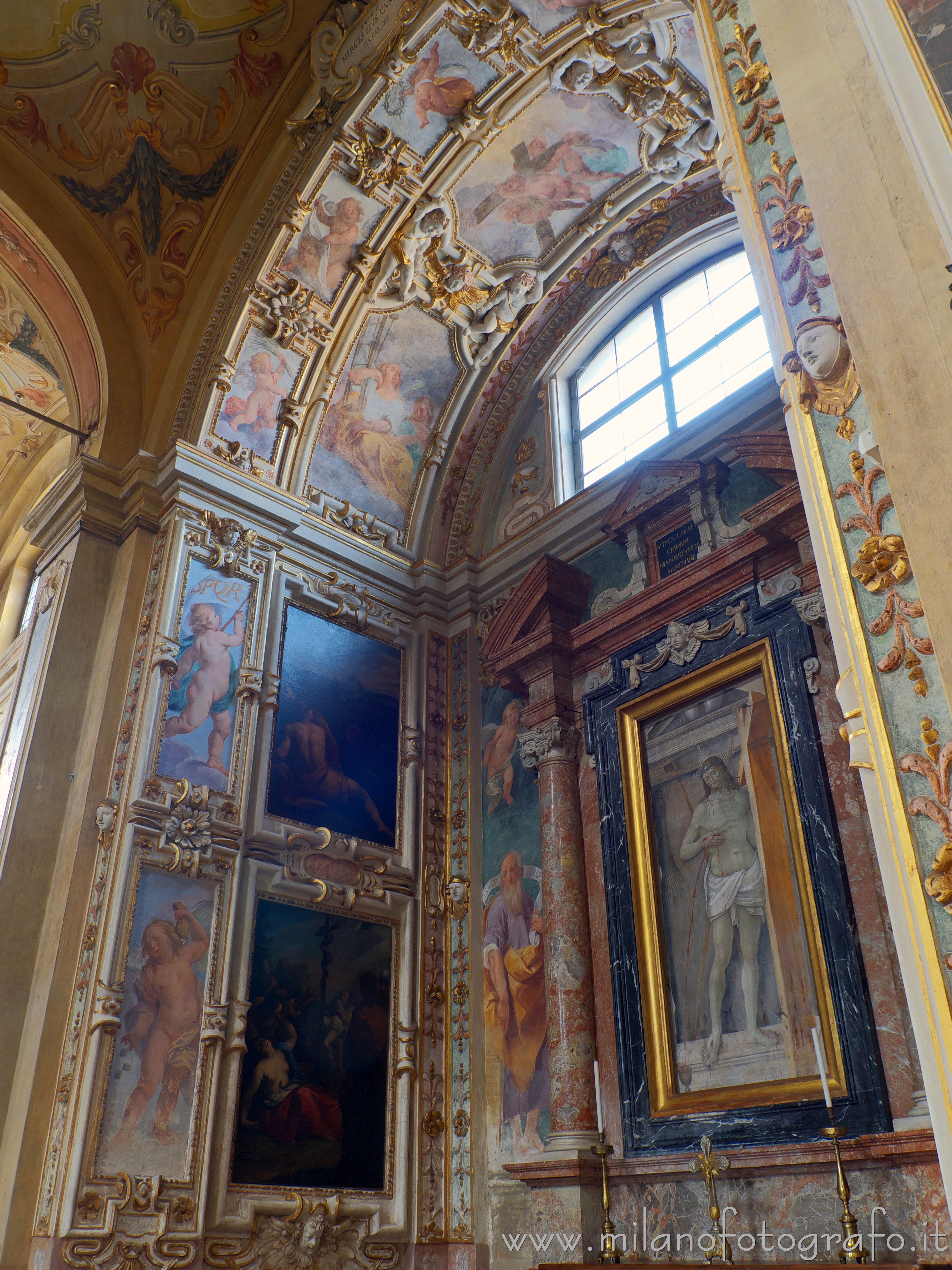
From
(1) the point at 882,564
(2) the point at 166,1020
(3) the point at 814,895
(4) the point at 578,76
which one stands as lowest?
(2) the point at 166,1020

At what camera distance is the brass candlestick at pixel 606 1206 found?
231 inches

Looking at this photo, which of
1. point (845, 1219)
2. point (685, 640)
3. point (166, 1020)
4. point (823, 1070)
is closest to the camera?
point (845, 1219)

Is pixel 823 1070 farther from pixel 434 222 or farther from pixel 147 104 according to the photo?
pixel 147 104

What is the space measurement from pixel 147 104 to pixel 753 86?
7070 mm

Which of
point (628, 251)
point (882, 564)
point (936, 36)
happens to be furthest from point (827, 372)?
point (628, 251)

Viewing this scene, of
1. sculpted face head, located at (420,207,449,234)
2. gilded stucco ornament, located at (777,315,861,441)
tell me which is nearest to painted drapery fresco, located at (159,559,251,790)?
sculpted face head, located at (420,207,449,234)

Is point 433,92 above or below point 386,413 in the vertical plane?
above

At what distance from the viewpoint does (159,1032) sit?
21.2 ft

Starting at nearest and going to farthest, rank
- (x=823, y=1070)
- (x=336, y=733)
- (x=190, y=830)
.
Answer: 1. (x=823, y=1070)
2. (x=190, y=830)
3. (x=336, y=733)

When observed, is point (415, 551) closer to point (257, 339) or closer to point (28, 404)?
point (257, 339)

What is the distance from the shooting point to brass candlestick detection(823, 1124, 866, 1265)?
15.3ft

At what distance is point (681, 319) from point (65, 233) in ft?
17.9

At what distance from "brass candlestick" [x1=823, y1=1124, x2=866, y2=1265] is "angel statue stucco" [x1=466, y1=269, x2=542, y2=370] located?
23.5 feet

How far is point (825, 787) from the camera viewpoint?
19.9 ft
